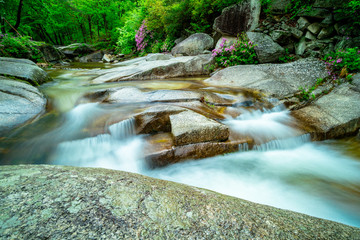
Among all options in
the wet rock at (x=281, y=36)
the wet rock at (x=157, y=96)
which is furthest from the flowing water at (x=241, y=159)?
the wet rock at (x=281, y=36)

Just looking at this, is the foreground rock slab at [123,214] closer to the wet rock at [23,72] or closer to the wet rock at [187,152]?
the wet rock at [187,152]

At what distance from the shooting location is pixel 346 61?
4.75 metres

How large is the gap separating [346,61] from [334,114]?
2.52m

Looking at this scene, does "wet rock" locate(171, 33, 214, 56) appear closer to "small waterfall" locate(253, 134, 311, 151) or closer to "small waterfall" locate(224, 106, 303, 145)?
"small waterfall" locate(224, 106, 303, 145)

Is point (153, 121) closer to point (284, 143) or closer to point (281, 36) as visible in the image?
point (284, 143)

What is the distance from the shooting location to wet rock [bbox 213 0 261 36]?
23.9ft

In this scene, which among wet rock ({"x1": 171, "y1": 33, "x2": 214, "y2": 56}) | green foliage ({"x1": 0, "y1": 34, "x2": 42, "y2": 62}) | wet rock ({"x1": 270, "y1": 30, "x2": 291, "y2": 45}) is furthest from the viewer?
wet rock ({"x1": 171, "y1": 33, "x2": 214, "y2": 56})

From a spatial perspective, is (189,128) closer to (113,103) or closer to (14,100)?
(113,103)

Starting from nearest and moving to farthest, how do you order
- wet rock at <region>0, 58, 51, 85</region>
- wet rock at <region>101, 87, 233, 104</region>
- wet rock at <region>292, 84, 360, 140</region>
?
wet rock at <region>292, 84, 360, 140</region>, wet rock at <region>101, 87, 233, 104</region>, wet rock at <region>0, 58, 51, 85</region>

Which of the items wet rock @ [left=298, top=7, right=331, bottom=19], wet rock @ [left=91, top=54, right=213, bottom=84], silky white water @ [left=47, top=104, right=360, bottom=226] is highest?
wet rock @ [left=298, top=7, right=331, bottom=19]

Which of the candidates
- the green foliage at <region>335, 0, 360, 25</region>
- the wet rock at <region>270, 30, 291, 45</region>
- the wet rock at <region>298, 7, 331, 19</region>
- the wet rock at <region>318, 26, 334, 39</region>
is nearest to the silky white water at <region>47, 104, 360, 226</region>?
the green foliage at <region>335, 0, 360, 25</region>

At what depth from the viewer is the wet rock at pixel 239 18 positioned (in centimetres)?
729

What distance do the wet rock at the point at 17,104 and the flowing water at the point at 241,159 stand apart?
22cm

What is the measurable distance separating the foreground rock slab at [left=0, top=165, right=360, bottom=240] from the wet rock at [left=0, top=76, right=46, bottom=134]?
2549 mm
